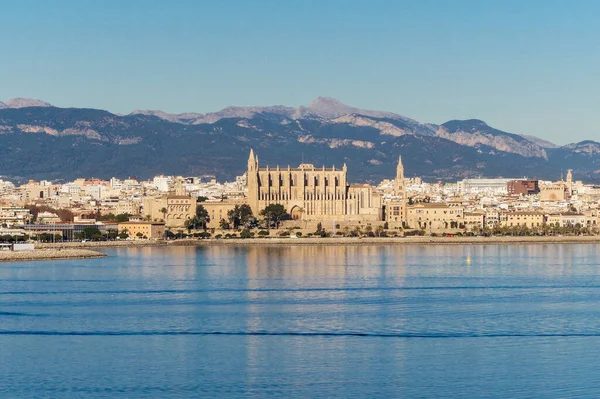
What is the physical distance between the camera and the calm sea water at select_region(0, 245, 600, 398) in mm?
17734

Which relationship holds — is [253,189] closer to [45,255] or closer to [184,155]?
[45,255]

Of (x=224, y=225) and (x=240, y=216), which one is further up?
(x=240, y=216)

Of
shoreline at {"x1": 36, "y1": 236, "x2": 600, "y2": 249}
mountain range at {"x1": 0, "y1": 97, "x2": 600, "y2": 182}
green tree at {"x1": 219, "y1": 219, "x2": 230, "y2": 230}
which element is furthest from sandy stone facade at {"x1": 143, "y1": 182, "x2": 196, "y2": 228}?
mountain range at {"x1": 0, "y1": 97, "x2": 600, "y2": 182}

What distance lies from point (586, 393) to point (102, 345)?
799 centimetres

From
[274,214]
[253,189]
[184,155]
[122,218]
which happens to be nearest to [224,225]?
[274,214]

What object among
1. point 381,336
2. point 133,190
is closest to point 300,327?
point 381,336

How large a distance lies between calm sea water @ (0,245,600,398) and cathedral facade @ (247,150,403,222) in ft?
111

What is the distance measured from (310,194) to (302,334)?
164 ft

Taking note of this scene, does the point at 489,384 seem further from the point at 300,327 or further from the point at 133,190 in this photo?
the point at 133,190

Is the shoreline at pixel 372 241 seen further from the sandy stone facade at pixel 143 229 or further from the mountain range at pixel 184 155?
the mountain range at pixel 184 155

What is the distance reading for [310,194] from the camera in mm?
71812

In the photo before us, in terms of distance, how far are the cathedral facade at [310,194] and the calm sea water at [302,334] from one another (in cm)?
3370

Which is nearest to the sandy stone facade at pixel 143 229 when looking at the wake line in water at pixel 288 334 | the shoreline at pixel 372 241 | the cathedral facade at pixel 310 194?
the shoreline at pixel 372 241

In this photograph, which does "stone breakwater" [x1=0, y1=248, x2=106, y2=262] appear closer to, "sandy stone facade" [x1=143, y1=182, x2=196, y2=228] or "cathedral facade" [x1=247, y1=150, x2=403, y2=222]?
"sandy stone facade" [x1=143, y1=182, x2=196, y2=228]
